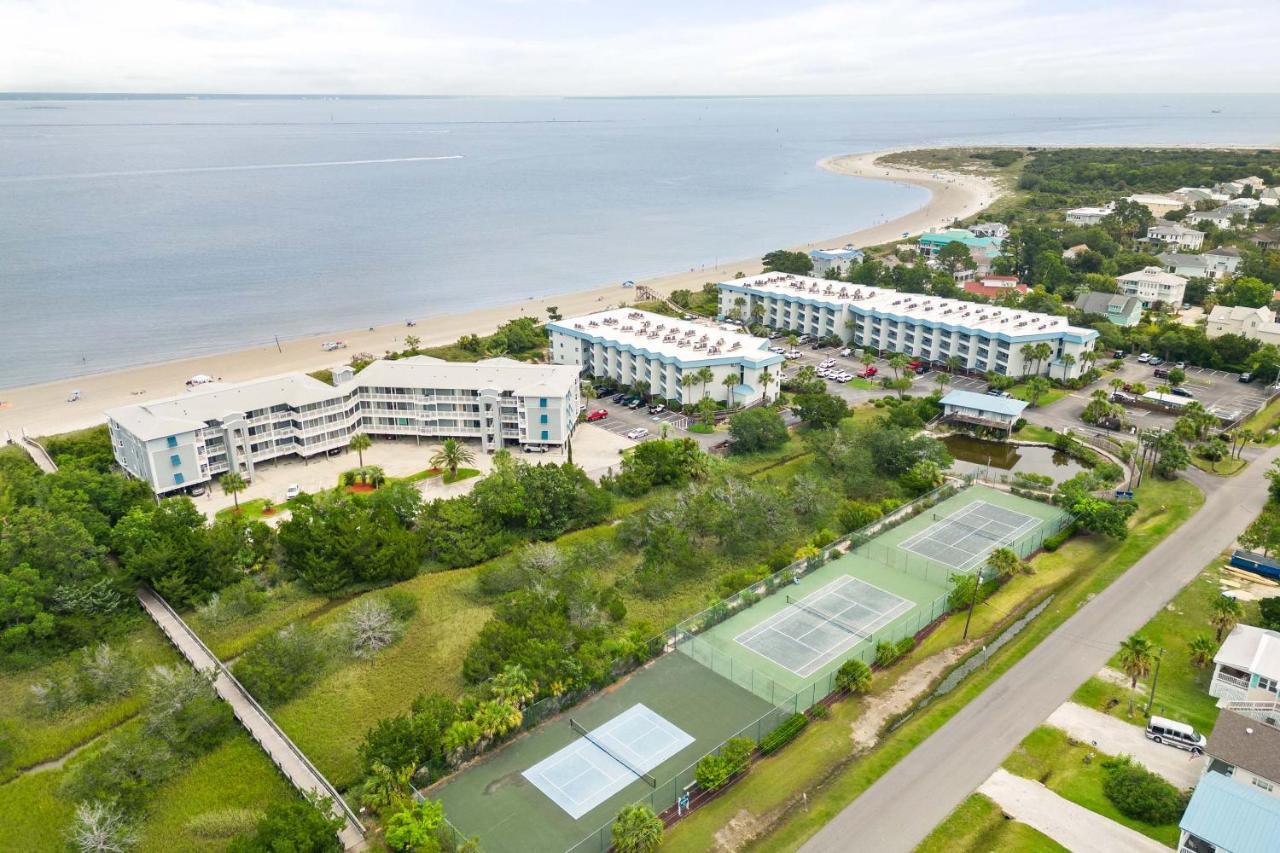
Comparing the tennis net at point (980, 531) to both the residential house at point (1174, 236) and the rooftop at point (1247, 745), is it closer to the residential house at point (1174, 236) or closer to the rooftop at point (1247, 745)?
the rooftop at point (1247, 745)

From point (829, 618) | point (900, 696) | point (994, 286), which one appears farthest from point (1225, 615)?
point (994, 286)

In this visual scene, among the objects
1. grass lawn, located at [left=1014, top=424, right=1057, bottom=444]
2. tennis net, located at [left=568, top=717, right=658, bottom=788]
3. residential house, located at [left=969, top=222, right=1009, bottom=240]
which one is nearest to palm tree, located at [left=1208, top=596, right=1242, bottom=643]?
tennis net, located at [left=568, top=717, right=658, bottom=788]

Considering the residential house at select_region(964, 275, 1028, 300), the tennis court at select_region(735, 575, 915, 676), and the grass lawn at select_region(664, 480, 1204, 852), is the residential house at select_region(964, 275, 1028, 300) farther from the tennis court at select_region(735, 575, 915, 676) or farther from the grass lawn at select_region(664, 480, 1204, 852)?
the tennis court at select_region(735, 575, 915, 676)

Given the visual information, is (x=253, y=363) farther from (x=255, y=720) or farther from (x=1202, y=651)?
(x=1202, y=651)

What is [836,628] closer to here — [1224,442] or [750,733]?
[750,733]

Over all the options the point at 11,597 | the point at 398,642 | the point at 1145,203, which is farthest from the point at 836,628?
the point at 1145,203

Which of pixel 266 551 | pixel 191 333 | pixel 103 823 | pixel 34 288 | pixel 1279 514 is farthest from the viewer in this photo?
pixel 34 288

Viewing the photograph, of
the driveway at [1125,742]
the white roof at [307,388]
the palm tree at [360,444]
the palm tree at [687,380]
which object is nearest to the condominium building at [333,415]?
the white roof at [307,388]
